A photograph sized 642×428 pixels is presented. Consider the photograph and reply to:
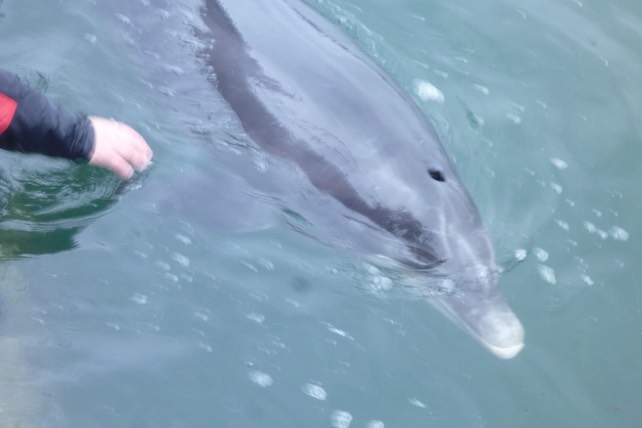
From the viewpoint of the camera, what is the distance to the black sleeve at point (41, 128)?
354 cm

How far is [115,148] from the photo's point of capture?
3.94m

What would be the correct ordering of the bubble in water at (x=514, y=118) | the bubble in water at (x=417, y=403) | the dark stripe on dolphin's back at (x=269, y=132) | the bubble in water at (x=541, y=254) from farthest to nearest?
the bubble in water at (x=514, y=118)
the bubble in water at (x=541, y=254)
the dark stripe on dolphin's back at (x=269, y=132)
the bubble in water at (x=417, y=403)

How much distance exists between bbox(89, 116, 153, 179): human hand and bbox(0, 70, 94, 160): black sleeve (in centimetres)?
4

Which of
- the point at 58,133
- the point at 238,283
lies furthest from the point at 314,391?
the point at 58,133

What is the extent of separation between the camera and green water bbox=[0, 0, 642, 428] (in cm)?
381

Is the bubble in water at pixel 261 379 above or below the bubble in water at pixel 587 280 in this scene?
below

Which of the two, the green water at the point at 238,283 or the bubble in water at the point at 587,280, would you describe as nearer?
the green water at the point at 238,283

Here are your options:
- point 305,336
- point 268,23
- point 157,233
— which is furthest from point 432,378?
point 268,23

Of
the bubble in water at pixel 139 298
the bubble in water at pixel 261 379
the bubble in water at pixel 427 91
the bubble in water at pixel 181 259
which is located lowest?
the bubble in water at pixel 139 298

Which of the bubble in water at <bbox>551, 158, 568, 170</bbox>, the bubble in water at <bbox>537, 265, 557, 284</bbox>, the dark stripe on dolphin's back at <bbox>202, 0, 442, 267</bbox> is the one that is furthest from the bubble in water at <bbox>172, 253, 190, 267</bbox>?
the bubble in water at <bbox>551, 158, 568, 170</bbox>

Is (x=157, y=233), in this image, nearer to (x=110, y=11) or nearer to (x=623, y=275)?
(x=110, y=11)

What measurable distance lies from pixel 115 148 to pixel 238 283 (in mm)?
998

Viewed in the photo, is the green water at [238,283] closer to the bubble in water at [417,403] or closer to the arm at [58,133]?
the bubble in water at [417,403]

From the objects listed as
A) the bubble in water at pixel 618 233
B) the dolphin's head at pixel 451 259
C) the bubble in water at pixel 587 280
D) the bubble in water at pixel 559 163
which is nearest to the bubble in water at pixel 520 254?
the bubble in water at pixel 587 280
